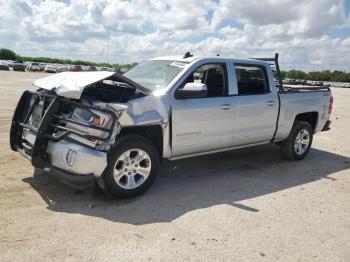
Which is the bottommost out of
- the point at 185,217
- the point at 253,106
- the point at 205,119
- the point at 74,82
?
the point at 185,217

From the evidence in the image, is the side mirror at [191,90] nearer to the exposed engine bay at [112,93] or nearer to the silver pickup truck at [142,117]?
the silver pickup truck at [142,117]

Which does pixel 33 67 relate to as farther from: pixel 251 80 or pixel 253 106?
pixel 253 106

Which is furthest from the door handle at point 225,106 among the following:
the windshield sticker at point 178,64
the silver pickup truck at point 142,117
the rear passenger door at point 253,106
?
the windshield sticker at point 178,64

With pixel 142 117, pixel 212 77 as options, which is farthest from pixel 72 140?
pixel 212 77

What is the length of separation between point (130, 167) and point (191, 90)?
4.35ft

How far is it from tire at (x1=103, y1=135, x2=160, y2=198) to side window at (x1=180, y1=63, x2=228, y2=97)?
4.44 feet

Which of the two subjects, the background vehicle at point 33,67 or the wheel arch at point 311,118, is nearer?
the wheel arch at point 311,118

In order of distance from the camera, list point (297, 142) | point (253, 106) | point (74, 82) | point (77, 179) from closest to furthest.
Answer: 1. point (77, 179)
2. point (74, 82)
3. point (253, 106)
4. point (297, 142)

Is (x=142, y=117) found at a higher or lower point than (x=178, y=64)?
lower

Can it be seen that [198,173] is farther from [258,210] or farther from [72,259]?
[72,259]

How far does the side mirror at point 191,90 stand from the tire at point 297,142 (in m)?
2.87

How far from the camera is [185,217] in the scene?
4594 mm

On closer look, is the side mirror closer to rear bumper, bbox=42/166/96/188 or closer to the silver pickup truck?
the silver pickup truck

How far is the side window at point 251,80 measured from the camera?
6.45 metres
